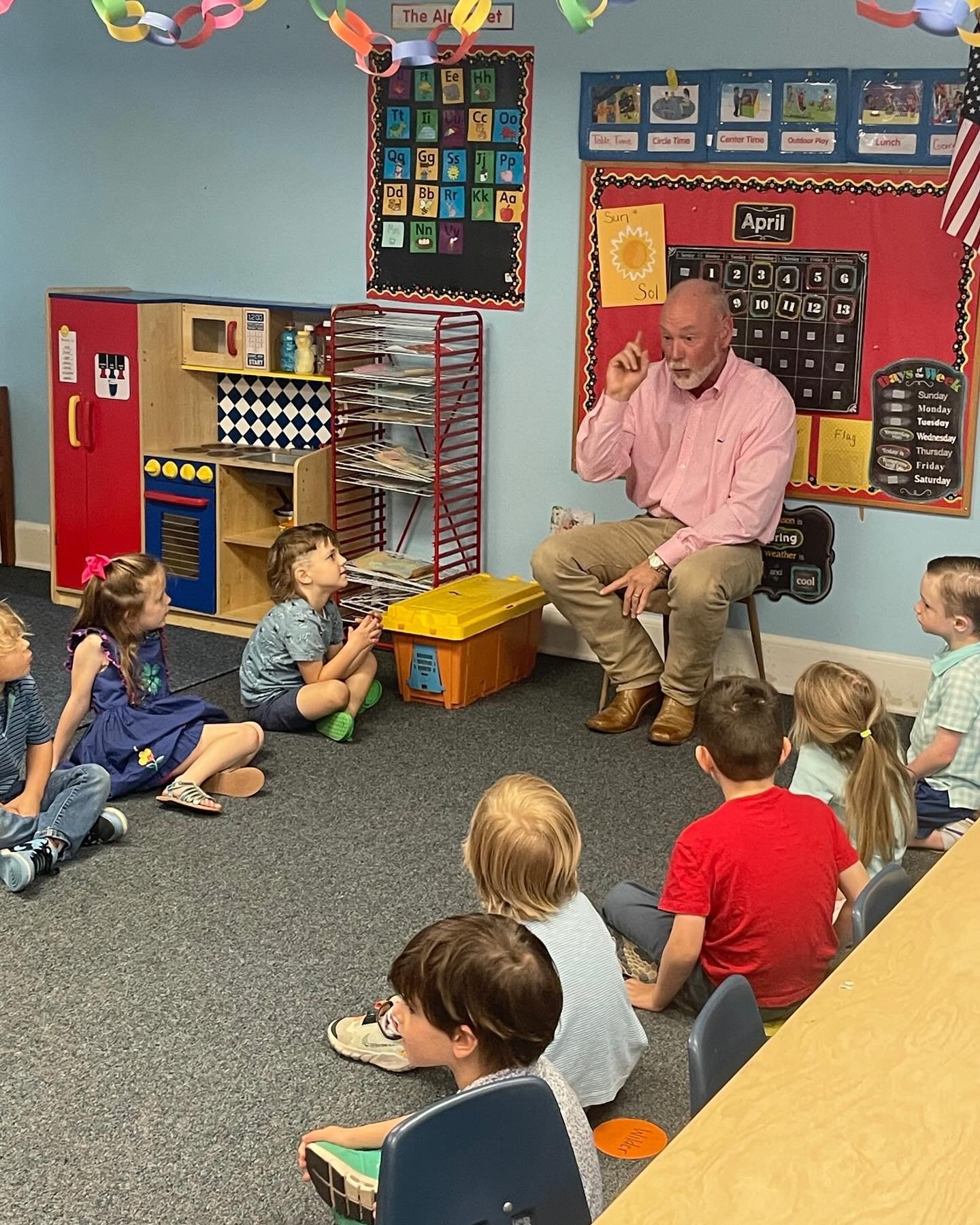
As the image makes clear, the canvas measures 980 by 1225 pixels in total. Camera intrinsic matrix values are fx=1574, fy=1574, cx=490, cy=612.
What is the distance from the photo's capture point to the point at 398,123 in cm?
564

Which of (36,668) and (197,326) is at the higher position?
(197,326)

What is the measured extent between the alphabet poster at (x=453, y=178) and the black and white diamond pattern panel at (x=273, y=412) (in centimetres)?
54

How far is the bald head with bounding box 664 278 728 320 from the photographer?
4.88 meters

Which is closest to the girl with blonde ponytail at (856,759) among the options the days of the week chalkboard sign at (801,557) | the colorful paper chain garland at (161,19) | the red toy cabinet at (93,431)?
the colorful paper chain garland at (161,19)

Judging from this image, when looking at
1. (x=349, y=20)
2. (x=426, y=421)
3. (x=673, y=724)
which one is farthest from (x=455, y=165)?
(x=673, y=724)

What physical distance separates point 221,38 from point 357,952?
13.0 ft

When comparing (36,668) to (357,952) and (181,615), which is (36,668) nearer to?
(181,615)

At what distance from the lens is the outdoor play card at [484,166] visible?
5.50m

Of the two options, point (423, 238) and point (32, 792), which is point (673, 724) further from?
point (423, 238)

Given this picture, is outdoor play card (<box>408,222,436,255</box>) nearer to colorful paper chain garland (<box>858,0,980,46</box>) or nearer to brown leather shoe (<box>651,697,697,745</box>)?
brown leather shoe (<box>651,697,697,745</box>)

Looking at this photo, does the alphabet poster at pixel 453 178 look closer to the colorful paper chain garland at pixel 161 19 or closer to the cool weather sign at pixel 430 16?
the cool weather sign at pixel 430 16

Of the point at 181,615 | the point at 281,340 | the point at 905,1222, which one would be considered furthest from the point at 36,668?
the point at 905,1222

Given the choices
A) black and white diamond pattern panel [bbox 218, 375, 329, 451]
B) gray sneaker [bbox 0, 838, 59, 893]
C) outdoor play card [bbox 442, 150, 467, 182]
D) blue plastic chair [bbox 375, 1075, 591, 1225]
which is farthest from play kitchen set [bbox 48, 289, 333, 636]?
blue plastic chair [bbox 375, 1075, 591, 1225]

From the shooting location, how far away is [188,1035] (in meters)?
2.95
